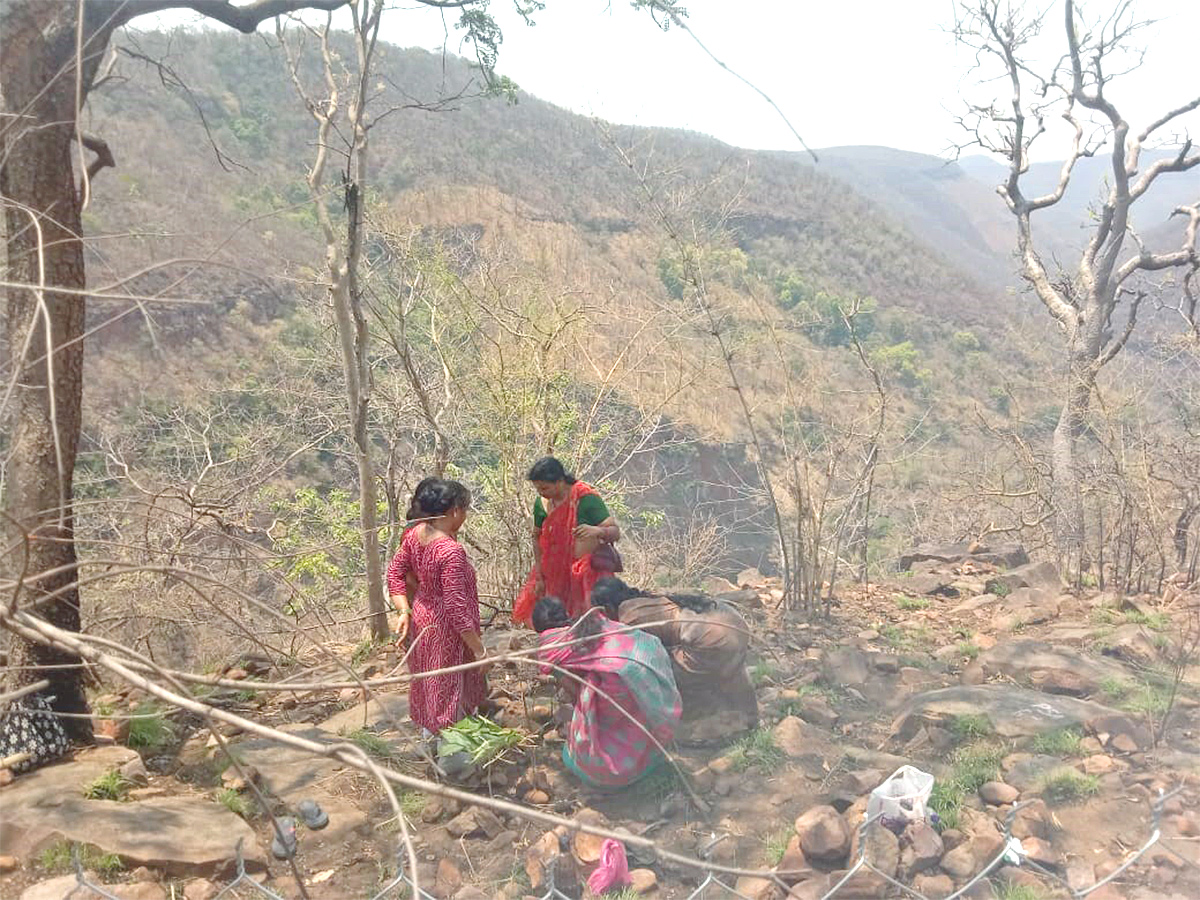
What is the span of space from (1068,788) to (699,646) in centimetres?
141

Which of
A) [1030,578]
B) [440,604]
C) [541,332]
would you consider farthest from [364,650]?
[1030,578]

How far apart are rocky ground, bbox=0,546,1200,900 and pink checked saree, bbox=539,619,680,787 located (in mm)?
150

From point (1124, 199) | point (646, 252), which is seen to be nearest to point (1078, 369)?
point (1124, 199)

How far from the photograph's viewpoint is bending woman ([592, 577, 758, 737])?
10.6 ft

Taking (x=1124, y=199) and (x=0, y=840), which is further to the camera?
(x=1124, y=199)

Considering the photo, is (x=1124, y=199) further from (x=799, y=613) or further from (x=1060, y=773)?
(x=1060, y=773)

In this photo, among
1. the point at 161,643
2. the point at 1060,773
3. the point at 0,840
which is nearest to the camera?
the point at 0,840

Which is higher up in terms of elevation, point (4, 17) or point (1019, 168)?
point (1019, 168)

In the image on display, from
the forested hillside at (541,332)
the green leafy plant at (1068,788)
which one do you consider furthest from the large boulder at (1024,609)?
the green leafy plant at (1068,788)

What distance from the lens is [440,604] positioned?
3.28m

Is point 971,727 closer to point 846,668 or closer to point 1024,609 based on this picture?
point 846,668

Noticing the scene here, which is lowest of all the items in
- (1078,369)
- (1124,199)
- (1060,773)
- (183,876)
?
(183,876)

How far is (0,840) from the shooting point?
8.30 ft

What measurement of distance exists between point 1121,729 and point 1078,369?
17.8 ft
